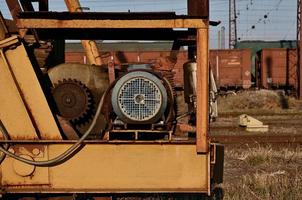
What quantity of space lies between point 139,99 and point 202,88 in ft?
1.80

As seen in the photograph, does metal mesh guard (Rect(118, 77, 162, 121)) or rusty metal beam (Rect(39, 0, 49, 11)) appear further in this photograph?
rusty metal beam (Rect(39, 0, 49, 11))

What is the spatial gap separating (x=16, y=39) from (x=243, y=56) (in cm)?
2931

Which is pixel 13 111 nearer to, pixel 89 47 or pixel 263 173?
pixel 89 47

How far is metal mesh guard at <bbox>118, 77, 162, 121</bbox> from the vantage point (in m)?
4.22

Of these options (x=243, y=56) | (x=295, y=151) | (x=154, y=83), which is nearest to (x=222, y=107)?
(x=243, y=56)

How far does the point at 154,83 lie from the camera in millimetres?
4238

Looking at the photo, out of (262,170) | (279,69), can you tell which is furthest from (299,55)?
(262,170)

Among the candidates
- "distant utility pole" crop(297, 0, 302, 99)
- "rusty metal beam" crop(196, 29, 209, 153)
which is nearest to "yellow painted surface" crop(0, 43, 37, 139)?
"rusty metal beam" crop(196, 29, 209, 153)

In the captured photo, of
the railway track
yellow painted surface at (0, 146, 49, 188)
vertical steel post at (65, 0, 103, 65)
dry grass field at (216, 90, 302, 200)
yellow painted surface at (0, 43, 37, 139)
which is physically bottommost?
the railway track

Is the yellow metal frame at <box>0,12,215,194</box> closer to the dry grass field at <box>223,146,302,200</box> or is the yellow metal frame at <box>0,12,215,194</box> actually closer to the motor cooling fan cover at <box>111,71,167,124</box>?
the motor cooling fan cover at <box>111,71,167,124</box>

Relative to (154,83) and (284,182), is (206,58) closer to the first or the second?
(154,83)

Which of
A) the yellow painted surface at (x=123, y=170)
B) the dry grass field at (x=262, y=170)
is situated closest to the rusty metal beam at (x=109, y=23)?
the yellow painted surface at (x=123, y=170)

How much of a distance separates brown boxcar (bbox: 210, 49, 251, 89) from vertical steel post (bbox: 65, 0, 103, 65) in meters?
26.1

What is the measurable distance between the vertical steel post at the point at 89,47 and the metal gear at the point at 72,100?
4.57 ft
